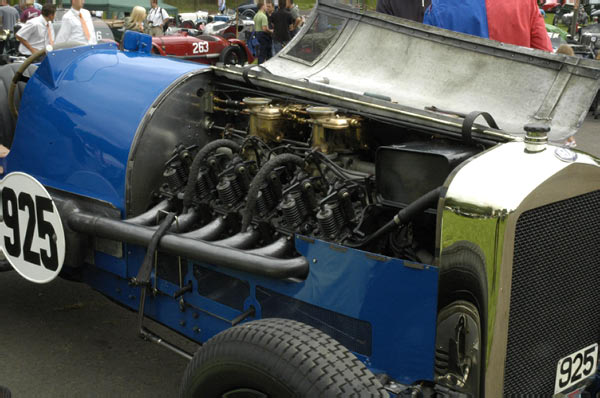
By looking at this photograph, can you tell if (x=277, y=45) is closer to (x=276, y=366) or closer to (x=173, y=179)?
(x=173, y=179)

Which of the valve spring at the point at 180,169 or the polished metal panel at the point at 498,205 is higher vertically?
the polished metal panel at the point at 498,205

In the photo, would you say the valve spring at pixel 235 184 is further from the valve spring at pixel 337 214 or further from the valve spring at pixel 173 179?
the valve spring at pixel 337 214

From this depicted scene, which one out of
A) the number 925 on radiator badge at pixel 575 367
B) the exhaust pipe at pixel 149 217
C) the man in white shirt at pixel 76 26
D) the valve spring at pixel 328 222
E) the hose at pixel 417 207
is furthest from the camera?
the man in white shirt at pixel 76 26

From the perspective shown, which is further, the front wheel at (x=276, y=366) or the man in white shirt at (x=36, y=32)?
the man in white shirt at (x=36, y=32)

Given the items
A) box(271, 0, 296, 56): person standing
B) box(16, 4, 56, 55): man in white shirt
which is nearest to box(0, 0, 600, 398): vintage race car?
box(16, 4, 56, 55): man in white shirt

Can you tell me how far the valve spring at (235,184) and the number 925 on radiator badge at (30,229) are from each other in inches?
33.7

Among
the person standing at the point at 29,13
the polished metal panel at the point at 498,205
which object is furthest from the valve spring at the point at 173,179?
the person standing at the point at 29,13

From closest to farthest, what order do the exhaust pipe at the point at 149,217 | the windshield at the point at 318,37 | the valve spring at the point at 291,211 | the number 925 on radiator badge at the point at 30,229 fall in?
1. the valve spring at the point at 291,211
2. the exhaust pipe at the point at 149,217
3. the number 925 on radiator badge at the point at 30,229
4. the windshield at the point at 318,37

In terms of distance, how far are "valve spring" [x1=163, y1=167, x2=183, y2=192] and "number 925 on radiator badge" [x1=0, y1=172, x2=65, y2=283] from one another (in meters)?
0.54

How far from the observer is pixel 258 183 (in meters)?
2.78

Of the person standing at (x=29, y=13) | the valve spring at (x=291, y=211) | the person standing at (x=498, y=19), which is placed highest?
the person standing at (x=498, y=19)

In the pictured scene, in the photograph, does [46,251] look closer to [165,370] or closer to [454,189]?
[165,370]

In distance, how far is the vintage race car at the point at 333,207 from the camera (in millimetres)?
2184

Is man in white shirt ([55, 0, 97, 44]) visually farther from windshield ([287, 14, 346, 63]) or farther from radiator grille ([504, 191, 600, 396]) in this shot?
radiator grille ([504, 191, 600, 396])
